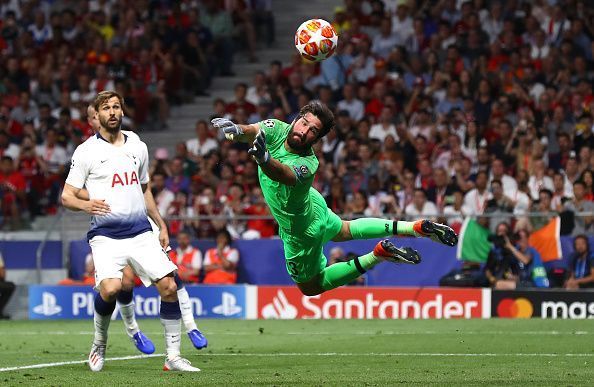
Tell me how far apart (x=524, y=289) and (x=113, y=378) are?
928 cm

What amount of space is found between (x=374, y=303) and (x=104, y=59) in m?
10.6

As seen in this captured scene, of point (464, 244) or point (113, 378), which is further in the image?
point (464, 244)

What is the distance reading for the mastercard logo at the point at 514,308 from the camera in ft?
59.9

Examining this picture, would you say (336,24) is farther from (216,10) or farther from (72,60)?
(72,60)

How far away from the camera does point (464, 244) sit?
61.8 ft

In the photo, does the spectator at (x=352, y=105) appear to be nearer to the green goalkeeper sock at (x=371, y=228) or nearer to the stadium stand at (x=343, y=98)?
the stadium stand at (x=343, y=98)

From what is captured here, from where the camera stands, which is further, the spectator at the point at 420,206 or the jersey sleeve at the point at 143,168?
the spectator at the point at 420,206

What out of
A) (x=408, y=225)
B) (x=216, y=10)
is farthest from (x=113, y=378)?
(x=216, y=10)

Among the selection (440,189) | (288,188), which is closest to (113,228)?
(288,188)

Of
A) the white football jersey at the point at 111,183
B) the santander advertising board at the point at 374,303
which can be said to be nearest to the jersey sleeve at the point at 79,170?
the white football jersey at the point at 111,183

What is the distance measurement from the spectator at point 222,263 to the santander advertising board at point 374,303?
0.81 meters

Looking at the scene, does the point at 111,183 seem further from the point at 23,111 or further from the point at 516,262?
the point at 23,111

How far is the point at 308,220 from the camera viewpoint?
11.5m

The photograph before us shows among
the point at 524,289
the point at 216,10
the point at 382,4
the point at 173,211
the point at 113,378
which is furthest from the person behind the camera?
the point at 216,10
